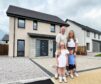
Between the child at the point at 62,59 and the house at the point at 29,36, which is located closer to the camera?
the child at the point at 62,59

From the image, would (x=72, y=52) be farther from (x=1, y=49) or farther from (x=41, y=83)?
(x=1, y=49)

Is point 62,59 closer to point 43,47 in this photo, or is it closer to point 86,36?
point 43,47

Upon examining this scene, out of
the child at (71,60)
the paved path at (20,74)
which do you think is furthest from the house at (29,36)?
the child at (71,60)

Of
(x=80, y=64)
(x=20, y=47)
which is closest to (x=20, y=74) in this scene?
(x=80, y=64)

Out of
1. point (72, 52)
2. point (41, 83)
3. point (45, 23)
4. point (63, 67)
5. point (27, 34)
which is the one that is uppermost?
point (45, 23)

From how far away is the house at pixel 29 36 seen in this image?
1839 cm

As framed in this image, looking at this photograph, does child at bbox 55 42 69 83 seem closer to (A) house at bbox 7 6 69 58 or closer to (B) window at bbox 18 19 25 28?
(A) house at bbox 7 6 69 58

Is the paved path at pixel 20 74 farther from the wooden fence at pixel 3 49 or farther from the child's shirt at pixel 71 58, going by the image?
the wooden fence at pixel 3 49

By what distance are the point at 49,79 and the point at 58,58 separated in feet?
3.08

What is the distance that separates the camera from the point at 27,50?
1931cm

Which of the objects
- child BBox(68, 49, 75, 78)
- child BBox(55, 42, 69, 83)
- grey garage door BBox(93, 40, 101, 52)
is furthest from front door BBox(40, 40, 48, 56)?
grey garage door BBox(93, 40, 101, 52)

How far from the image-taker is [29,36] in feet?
63.2

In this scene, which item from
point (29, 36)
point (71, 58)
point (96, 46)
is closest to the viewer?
point (71, 58)

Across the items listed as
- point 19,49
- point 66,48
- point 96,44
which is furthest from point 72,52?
point 96,44
